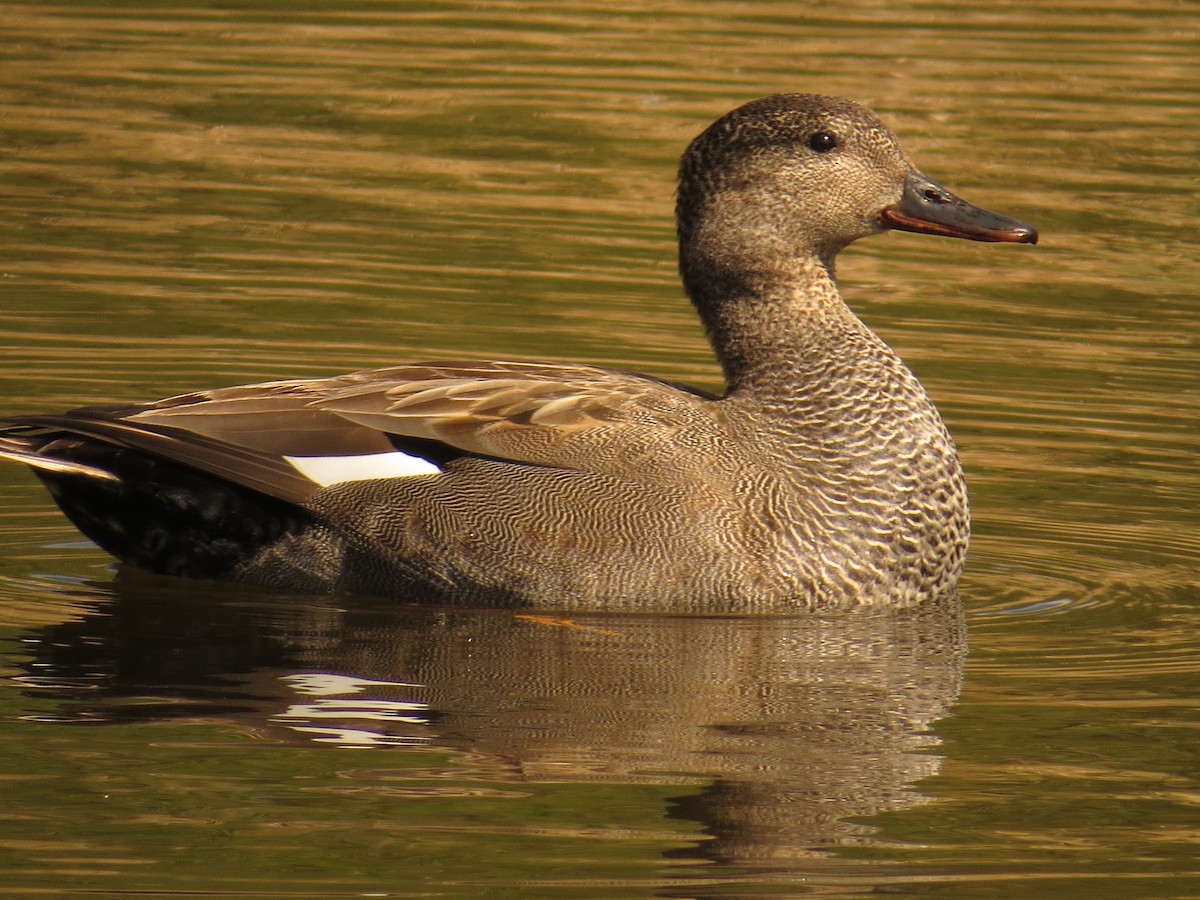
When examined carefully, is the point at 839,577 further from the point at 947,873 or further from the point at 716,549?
the point at 947,873

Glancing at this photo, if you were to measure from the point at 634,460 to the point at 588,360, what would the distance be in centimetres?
315

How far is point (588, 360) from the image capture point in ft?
35.5

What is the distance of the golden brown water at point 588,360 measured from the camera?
5.74m

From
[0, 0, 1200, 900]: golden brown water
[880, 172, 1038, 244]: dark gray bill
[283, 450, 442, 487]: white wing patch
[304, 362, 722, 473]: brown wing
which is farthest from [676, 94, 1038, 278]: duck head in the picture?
[283, 450, 442, 487]: white wing patch

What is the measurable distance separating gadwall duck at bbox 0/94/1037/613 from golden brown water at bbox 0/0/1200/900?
0.17m

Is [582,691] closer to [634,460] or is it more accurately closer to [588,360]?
[634,460]

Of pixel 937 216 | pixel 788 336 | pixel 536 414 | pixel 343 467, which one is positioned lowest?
pixel 343 467

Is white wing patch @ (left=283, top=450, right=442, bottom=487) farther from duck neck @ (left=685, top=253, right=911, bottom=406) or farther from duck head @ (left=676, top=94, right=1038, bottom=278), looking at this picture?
duck head @ (left=676, top=94, right=1038, bottom=278)

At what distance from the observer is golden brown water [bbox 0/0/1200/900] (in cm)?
574

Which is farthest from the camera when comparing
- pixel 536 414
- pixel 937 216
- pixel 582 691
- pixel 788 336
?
pixel 937 216

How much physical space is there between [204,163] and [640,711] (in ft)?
26.3

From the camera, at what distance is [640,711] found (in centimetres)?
666

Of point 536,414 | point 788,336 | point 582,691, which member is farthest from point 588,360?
point 582,691

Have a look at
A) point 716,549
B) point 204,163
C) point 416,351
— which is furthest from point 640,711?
point 204,163
